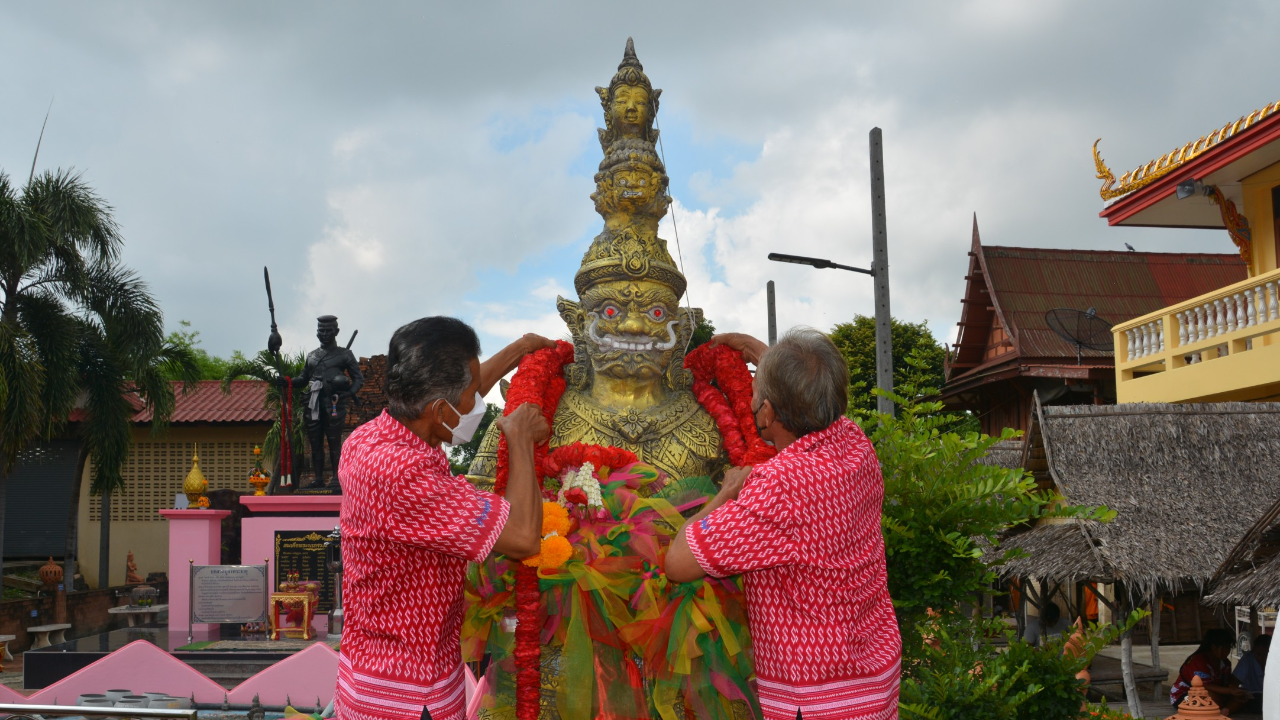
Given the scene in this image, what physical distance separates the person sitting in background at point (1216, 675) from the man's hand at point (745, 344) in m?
6.47

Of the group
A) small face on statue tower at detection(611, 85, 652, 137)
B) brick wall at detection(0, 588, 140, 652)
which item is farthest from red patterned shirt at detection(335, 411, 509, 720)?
brick wall at detection(0, 588, 140, 652)

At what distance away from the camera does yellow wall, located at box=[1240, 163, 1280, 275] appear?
11.2 m

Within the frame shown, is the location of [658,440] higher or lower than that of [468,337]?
lower

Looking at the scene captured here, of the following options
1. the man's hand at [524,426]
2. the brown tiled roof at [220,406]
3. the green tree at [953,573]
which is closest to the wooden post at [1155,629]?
the green tree at [953,573]

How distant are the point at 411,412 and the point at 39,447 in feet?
71.7

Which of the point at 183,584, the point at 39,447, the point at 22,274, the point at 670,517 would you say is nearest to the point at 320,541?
the point at 183,584

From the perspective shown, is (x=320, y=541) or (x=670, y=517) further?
(x=320, y=541)

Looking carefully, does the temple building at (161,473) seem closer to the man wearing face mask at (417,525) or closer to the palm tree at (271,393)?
the palm tree at (271,393)

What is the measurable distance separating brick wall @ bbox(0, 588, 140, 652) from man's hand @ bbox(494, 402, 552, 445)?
1573cm

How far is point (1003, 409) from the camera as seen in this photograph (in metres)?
18.6

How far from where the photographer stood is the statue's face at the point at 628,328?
13.2ft

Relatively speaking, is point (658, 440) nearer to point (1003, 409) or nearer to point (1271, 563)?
point (1271, 563)

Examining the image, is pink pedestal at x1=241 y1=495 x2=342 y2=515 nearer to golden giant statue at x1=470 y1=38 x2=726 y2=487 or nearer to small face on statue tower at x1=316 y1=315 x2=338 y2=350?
small face on statue tower at x1=316 y1=315 x2=338 y2=350

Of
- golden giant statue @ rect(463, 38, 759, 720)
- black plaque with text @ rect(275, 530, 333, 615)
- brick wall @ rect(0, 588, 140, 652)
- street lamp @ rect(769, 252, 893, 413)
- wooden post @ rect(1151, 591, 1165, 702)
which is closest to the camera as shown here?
golden giant statue @ rect(463, 38, 759, 720)
